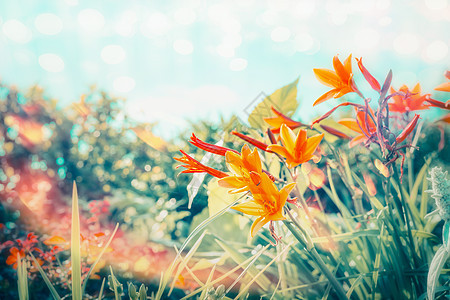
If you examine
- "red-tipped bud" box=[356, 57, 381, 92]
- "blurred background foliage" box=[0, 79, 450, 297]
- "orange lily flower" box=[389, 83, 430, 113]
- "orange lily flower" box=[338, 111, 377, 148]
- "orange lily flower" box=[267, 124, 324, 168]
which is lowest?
"blurred background foliage" box=[0, 79, 450, 297]

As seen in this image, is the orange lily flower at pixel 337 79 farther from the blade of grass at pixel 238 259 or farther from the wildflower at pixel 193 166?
the blade of grass at pixel 238 259

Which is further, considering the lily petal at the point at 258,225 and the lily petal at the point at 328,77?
the lily petal at the point at 328,77

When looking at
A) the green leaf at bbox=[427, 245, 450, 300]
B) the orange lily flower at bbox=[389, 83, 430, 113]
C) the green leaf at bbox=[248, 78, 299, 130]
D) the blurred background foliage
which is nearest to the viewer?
the green leaf at bbox=[427, 245, 450, 300]

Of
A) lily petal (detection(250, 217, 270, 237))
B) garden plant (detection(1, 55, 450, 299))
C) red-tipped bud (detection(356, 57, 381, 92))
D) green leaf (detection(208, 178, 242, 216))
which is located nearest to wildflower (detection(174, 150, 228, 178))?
garden plant (detection(1, 55, 450, 299))

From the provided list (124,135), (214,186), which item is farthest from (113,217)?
(214,186)

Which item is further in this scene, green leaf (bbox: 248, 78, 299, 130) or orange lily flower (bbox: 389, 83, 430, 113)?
green leaf (bbox: 248, 78, 299, 130)

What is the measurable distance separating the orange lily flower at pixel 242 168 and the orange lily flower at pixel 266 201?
0.06 ft

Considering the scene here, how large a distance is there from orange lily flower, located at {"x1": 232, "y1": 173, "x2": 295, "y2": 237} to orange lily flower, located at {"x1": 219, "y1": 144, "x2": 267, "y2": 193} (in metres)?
0.02

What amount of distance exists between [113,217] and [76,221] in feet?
4.37

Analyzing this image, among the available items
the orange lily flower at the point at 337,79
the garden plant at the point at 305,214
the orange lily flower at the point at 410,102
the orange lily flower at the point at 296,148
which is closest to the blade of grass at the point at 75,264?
the garden plant at the point at 305,214

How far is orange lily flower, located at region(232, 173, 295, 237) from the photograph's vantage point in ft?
1.53

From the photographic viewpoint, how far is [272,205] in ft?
1.61

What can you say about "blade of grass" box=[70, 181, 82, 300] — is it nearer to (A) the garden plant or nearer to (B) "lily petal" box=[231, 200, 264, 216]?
(A) the garden plant

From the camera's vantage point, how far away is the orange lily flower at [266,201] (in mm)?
466
